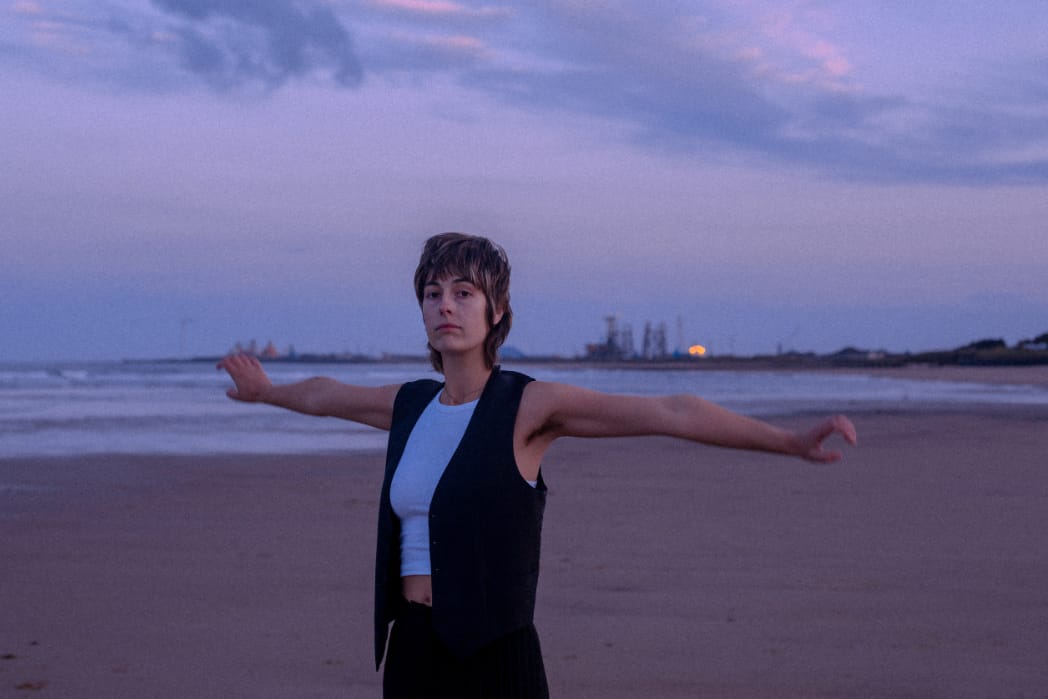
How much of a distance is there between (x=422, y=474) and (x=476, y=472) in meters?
0.18

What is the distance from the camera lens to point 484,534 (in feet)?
7.97

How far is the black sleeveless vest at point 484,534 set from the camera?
2416mm

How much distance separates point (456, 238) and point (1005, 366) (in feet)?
284

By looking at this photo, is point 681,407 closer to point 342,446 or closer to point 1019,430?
point 342,446

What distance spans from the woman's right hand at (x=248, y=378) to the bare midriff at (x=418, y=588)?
2.59 feet

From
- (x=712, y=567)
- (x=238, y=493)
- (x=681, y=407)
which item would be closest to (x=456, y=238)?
(x=681, y=407)

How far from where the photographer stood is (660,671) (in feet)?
17.6

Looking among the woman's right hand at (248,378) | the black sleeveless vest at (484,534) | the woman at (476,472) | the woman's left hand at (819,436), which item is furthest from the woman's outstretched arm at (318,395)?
the woman's left hand at (819,436)

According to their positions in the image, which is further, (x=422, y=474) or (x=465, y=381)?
(x=465, y=381)

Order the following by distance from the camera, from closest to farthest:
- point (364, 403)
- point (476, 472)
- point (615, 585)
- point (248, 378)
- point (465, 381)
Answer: point (476, 472), point (465, 381), point (364, 403), point (248, 378), point (615, 585)

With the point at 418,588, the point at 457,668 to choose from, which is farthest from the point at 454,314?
the point at 457,668

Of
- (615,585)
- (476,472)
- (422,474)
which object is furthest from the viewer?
(615,585)

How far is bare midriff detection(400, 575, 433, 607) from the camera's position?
2.56 meters

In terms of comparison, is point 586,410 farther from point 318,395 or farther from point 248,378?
point 248,378
